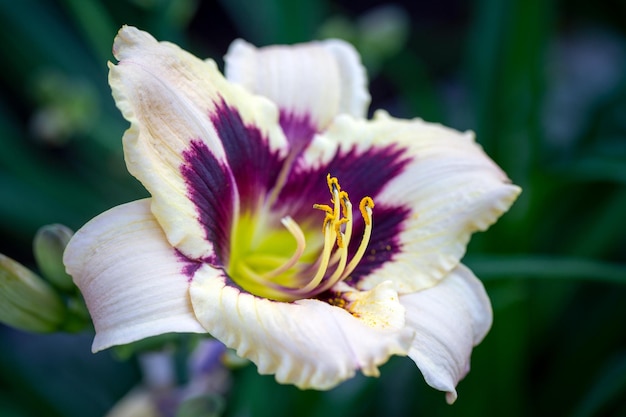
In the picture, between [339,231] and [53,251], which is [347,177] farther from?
[53,251]

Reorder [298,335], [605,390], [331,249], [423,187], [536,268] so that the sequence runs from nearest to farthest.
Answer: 1. [298,335]
2. [331,249]
3. [423,187]
4. [536,268]
5. [605,390]

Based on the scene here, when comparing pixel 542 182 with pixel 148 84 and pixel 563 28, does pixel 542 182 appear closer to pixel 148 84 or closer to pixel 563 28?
pixel 148 84

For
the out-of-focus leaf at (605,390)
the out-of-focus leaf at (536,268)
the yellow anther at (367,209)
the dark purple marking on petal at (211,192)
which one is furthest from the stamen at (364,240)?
the out-of-focus leaf at (605,390)

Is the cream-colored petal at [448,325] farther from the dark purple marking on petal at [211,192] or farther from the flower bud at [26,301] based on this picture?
the flower bud at [26,301]

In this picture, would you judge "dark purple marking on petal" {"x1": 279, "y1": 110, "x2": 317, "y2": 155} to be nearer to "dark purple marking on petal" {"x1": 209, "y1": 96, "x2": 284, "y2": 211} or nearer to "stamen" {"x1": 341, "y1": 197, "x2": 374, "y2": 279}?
"dark purple marking on petal" {"x1": 209, "y1": 96, "x2": 284, "y2": 211}

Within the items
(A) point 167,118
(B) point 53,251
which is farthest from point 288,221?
(B) point 53,251

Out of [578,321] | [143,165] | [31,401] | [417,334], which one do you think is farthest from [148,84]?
[578,321]
